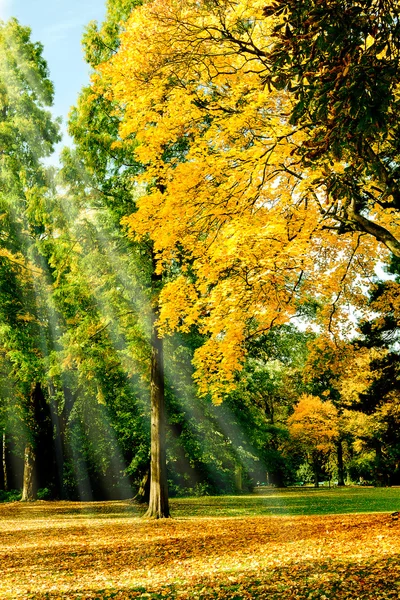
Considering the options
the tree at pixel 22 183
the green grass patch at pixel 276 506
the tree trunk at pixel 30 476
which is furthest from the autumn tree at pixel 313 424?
the tree at pixel 22 183

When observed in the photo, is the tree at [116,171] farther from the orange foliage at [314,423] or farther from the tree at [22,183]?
the orange foliage at [314,423]

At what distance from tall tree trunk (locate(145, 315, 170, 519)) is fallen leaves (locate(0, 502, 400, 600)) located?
627 millimetres

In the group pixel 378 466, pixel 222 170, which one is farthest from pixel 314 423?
pixel 222 170

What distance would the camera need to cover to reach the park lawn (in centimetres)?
519

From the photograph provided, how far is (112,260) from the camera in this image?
40.7 ft

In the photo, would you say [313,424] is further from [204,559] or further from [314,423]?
[204,559]

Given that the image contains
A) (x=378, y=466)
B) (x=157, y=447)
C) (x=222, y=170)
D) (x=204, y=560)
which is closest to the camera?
(x=204, y=560)

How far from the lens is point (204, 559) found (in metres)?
6.98

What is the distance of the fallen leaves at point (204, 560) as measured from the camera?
518 cm

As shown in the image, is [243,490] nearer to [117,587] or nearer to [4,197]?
[4,197]

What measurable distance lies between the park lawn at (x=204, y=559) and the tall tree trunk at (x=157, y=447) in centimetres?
48

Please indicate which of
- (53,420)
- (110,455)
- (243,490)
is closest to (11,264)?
(53,420)

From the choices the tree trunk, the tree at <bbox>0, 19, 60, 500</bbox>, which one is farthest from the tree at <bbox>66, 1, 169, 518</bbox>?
the tree trunk

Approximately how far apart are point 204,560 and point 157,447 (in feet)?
17.9
